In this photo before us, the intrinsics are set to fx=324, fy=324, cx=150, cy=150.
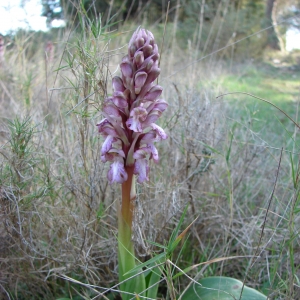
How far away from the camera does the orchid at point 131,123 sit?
1146mm

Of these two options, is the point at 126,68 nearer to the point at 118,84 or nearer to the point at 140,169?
the point at 118,84

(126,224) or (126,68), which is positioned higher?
(126,68)

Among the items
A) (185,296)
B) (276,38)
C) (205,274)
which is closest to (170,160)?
(205,274)

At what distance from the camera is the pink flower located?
3.75 feet

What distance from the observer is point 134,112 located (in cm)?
114

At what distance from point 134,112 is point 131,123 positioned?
4cm

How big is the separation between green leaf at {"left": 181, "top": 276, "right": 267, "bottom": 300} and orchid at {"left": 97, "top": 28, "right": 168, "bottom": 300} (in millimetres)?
316

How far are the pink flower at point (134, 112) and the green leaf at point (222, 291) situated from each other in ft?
1.90

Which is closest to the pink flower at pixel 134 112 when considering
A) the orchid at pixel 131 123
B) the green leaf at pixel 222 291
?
the orchid at pixel 131 123

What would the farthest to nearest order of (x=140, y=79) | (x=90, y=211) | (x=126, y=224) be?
(x=90, y=211), (x=126, y=224), (x=140, y=79)

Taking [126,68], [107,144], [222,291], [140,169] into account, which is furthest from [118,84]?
[222,291]

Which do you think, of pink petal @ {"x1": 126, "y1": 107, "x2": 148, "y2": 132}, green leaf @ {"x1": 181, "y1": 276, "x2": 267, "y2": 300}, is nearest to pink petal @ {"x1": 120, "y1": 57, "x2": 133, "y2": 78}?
pink petal @ {"x1": 126, "y1": 107, "x2": 148, "y2": 132}

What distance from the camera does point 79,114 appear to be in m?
1.51

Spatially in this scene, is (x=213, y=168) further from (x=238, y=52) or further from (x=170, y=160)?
(x=238, y=52)
